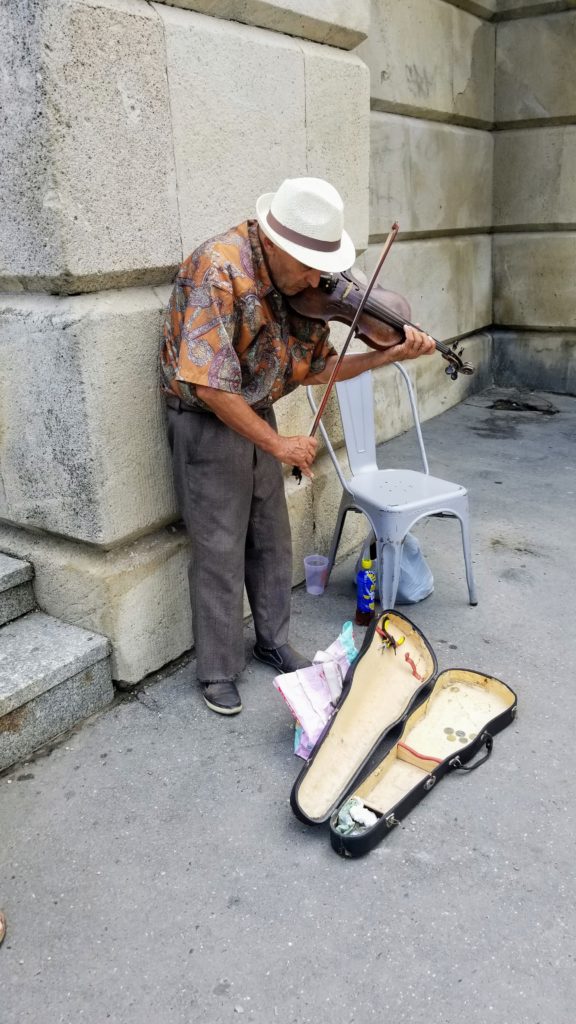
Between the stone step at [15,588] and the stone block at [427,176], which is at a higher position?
the stone block at [427,176]

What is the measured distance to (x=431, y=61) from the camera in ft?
17.5

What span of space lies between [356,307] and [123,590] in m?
1.16

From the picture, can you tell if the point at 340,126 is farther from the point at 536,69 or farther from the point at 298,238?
the point at 536,69

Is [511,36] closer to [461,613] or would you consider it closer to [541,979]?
[461,613]

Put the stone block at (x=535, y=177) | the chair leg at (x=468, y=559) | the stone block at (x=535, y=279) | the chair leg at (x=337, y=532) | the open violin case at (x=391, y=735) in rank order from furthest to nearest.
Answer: the stone block at (x=535, y=279) < the stone block at (x=535, y=177) < the chair leg at (x=337, y=532) < the chair leg at (x=468, y=559) < the open violin case at (x=391, y=735)

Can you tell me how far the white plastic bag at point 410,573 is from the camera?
3295mm

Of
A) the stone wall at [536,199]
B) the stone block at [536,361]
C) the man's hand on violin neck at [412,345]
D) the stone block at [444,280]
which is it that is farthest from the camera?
the stone block at [536,361]

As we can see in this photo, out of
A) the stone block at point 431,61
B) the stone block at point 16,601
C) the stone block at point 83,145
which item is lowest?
the stone block at point 16,601

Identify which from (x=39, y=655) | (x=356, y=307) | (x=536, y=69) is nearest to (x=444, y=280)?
(x=536, y=69)

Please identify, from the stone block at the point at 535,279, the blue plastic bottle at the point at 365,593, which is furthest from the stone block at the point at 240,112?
the stone block at the point at 535,279

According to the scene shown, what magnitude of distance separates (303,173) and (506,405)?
11.9 ft

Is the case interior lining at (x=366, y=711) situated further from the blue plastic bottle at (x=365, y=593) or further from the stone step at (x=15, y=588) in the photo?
the stone step at (x=15, y=588)

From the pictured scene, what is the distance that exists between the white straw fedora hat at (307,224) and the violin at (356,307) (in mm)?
227

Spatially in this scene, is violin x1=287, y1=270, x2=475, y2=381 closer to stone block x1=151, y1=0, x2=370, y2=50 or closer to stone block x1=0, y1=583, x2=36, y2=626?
stone block x1=151, y1=0, x2=370, y2=50
